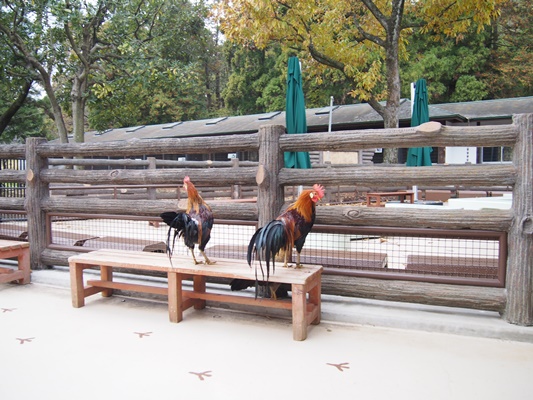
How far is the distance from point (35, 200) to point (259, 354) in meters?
3.91

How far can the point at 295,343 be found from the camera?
11.5 ft

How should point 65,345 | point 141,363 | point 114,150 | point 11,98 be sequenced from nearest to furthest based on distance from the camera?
point 141,363 → point 65,345 → point 114,150 → point 11,98

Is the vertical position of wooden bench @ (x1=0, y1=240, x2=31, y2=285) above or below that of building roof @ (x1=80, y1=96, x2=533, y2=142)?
below

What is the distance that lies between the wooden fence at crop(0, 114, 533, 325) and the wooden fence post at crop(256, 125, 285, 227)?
0.03 ft

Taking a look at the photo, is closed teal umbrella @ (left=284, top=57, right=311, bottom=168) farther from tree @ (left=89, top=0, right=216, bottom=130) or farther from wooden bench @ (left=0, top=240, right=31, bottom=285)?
tree @ (left=89, top=0, right=216, bottom=130)

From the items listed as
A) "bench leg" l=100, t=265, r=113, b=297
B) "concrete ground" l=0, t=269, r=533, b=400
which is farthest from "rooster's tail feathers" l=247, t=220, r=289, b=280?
"bench leg" l=100, t=265, r=113, b=297

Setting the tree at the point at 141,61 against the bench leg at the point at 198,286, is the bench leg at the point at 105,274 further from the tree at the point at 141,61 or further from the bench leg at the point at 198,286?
the tree at the point at 141,61

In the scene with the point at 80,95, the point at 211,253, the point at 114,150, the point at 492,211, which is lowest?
the point at 211,253

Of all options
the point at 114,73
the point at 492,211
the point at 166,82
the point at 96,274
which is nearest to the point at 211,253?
the point at 96,274

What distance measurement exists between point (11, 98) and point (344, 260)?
1850 centimetres

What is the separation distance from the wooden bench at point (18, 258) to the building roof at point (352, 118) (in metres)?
15.9

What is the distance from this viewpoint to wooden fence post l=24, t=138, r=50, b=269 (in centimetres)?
562

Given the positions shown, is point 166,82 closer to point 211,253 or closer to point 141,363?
point 211,253

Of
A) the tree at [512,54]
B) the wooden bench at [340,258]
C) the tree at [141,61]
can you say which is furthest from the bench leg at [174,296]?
the tree at [512,54]
